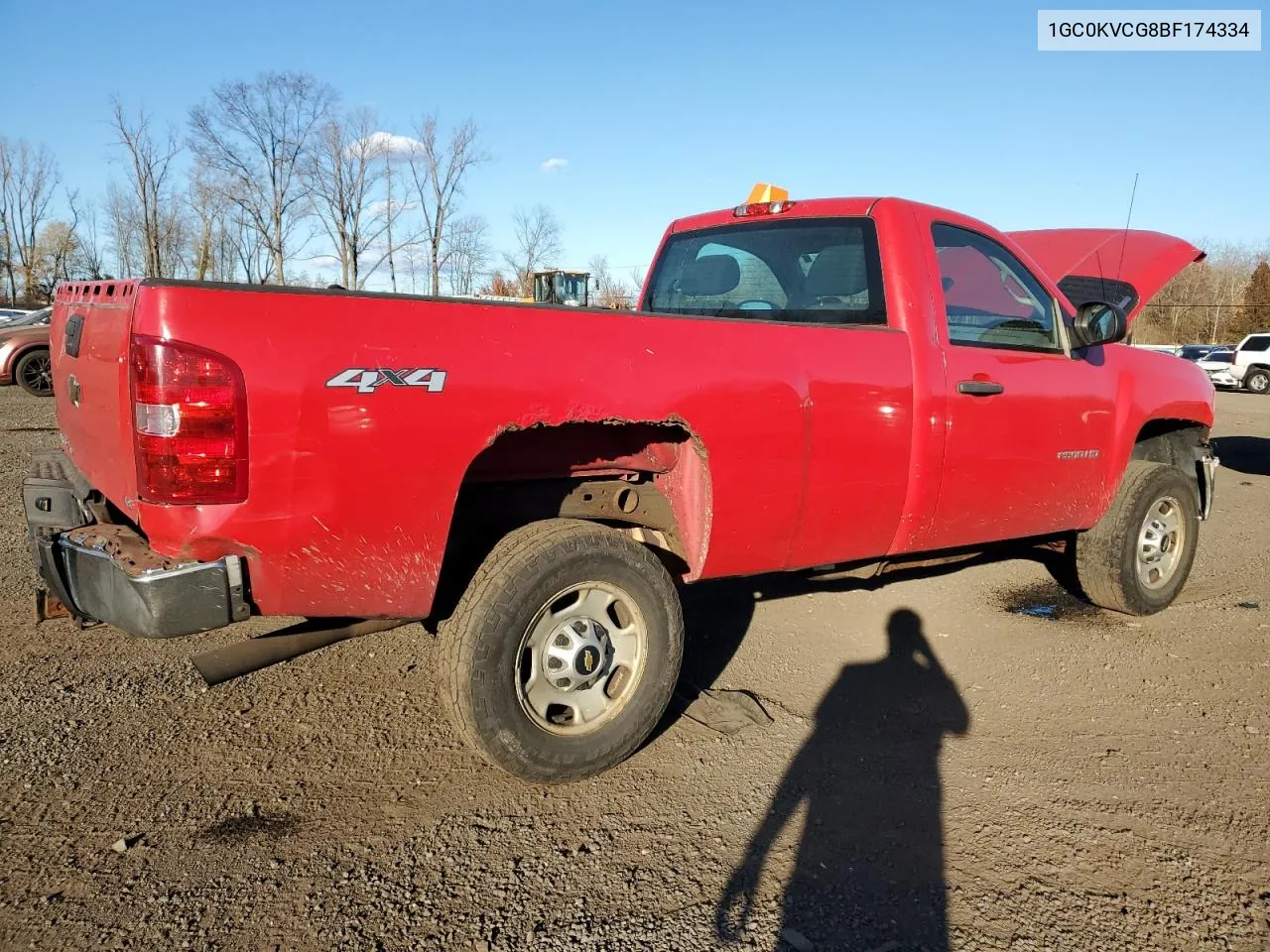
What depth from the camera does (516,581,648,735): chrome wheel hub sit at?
308 cm

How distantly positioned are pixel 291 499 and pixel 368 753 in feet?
4.24

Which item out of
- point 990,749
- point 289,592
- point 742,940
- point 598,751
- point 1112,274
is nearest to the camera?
point 742,940

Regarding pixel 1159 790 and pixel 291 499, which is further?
pixel 1159 790

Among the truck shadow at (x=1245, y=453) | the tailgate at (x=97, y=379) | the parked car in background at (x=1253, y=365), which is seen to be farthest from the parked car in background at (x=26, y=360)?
the parked car in background at (x=1253, y=365)

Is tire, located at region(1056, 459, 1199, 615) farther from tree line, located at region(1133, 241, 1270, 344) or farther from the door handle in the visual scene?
tree line, located at region(1133, 241, 1270, 344)

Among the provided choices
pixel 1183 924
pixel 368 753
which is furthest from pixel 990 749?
pixel 368 753

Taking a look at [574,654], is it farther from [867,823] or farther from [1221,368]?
[1221,368]

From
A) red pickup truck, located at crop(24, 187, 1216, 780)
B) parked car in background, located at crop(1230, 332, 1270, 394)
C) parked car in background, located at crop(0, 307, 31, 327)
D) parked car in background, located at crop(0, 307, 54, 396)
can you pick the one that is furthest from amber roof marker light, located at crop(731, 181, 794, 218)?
parked car in background, located at crop(1230, 332, 1270, 394)

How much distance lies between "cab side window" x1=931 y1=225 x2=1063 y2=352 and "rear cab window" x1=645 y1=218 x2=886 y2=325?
360mm

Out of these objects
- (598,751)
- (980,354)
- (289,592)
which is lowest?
(598,751)

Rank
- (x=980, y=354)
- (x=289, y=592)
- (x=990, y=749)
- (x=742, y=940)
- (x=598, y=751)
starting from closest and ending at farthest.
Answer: (x=742, y=940)
(x=289, y=592)
(x=598, y=751)
(x=990, y=749)
(x=980, y=354)

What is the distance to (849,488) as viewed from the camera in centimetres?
362

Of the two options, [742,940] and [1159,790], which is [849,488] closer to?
[1159,790]

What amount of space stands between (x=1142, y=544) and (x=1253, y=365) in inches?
1219
